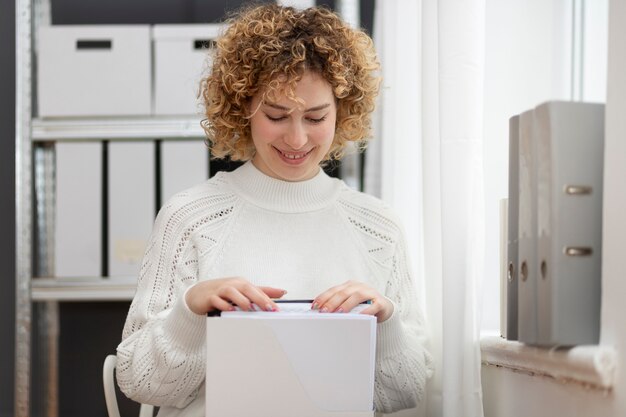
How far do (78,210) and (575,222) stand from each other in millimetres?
1626

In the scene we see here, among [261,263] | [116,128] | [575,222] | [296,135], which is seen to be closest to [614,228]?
[575,222]

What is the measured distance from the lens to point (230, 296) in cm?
118

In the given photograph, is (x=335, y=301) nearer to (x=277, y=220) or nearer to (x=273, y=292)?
(x=273, y=292)

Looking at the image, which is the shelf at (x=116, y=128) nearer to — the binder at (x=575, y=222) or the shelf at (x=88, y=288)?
the shelf at (x=88, y=288)

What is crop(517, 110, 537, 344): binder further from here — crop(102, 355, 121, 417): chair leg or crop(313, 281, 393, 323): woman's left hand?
crop(102, 355, 121, 417): chair leg

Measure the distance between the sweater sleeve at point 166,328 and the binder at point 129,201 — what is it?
81 centimetres

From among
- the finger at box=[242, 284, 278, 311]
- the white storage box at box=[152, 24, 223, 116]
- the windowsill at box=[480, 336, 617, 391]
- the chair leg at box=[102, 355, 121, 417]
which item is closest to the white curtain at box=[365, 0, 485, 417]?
the windowsill at box=[480, 336, 617, 391]

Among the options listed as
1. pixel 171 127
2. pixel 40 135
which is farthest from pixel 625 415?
pixel 40 135

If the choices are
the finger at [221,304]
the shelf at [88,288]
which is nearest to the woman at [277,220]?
the finger at [221,304]

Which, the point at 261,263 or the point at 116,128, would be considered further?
the point at 116,128

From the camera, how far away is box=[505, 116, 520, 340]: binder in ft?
3.84

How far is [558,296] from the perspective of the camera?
1.00 meters

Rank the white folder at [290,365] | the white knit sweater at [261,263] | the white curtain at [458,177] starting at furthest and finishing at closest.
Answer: the white knit sweater at [261,263], the white curtain at [458,177], the white folder at [290,365]

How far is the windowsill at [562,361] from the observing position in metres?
0.92
